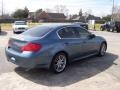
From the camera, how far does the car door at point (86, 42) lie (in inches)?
310

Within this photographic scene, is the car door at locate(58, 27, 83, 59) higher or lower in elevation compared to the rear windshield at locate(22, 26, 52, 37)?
lower

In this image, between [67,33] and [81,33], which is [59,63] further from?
[81,33]

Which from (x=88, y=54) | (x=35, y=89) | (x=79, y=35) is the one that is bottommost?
(x=35, y=89)

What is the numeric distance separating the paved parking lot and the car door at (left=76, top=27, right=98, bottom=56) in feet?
1.71

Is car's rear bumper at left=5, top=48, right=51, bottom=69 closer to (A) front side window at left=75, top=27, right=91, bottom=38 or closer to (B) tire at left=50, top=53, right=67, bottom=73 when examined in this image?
(B) tire at left=50, top=53, right=67, bottom=73

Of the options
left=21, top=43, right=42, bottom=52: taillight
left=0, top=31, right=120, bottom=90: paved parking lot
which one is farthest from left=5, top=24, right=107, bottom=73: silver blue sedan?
left=0, top=31, right=120, bottom=90: paved parking lot

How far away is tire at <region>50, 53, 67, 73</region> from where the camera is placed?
6.57 meters

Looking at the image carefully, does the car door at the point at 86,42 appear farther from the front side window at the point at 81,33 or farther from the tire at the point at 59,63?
the tire at the point at 59,63

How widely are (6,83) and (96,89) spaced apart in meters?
2.49

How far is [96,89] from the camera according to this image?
17.7ft

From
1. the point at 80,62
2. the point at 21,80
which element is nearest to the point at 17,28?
the point at 80,62

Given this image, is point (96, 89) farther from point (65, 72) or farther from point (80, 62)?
point (80, 62)

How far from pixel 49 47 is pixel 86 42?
7.03ft

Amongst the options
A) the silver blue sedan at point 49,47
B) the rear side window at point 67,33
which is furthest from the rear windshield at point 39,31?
the rear side window at point 67,33
